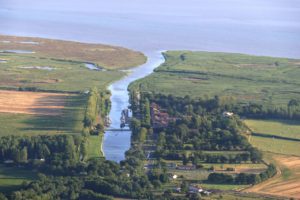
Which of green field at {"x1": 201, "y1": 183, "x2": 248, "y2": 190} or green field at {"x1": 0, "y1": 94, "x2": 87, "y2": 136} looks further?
green field at {"x1": 0, "y1": 94, "x2": 87, "y2": 136}

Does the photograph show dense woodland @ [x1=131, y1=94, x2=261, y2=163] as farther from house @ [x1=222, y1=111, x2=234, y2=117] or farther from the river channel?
the river channel

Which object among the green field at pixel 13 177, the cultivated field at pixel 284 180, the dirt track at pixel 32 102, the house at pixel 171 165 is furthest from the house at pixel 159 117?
the green field at pixel 13 177

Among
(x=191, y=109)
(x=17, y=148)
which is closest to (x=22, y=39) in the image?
(x=191, y=109)

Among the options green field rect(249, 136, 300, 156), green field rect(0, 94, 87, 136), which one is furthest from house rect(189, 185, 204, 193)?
green field rect(0, 94, 87, 136)

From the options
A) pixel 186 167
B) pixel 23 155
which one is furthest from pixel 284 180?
pixel 23 155

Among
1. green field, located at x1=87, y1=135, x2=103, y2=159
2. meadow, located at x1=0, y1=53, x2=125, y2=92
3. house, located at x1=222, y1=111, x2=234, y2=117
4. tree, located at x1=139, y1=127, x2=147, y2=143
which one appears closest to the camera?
green field, located at x1=87, y1=135, x2=103, y2=159

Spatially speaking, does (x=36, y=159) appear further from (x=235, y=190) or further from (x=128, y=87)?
(x=128, y=87)

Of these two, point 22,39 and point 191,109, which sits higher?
point 22,39
